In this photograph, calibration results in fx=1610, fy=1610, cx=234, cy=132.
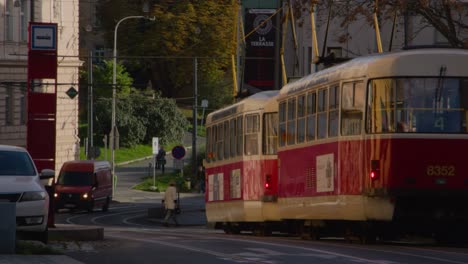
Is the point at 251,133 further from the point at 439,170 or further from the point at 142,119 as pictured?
the point at 142,119

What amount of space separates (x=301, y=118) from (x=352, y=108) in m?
3.43

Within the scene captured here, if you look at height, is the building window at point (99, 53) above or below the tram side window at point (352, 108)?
above

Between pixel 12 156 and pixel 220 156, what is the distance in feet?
44.7

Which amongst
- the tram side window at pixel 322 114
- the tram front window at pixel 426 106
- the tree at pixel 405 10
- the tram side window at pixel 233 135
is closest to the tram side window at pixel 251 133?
the tram side window at pixel 233 135

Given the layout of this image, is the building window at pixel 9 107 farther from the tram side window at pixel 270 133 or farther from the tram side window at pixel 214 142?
the tram side window at pixel 270 133

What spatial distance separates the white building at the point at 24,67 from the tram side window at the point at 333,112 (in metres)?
45.8

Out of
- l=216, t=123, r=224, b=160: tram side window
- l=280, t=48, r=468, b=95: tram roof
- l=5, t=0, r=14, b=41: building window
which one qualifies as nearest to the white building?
l=5, t=0, r=14, b=41: building window

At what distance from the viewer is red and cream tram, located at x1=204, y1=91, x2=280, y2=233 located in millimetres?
32656

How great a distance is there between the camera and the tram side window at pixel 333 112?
2608cm

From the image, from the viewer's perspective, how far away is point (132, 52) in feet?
334

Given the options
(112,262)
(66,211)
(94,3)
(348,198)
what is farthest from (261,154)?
(94,3)

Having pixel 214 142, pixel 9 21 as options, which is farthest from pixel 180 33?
pixel 214 142

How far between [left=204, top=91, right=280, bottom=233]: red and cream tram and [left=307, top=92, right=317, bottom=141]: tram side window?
4139mm

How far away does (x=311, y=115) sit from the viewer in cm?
2784
